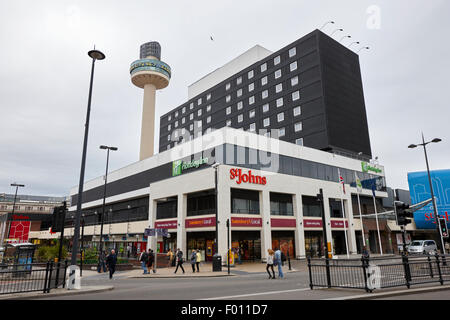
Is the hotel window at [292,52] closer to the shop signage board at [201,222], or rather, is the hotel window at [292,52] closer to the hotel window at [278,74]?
the hotel window at [278,74]

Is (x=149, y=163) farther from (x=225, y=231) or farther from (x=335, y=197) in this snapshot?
(x=335, y=197)

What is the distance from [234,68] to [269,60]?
1047 cm

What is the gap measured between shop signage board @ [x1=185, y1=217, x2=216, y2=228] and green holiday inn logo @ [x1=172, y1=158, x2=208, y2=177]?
618 cm

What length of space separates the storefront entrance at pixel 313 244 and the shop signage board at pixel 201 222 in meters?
13.3

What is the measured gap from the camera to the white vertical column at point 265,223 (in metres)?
31.5

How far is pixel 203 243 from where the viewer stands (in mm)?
34219

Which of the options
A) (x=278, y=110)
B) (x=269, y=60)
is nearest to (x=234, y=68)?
(x=269, y=60)

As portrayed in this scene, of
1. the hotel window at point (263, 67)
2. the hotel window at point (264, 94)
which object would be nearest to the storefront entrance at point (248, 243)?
the hotel window at point (264, 94)

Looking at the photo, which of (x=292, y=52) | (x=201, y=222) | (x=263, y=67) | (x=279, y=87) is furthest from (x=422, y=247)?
(x=263, y=67)

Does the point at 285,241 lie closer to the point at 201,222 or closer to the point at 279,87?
the point at 201,222

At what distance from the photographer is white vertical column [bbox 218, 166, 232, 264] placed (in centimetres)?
2838

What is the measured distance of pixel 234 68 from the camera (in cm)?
6538
